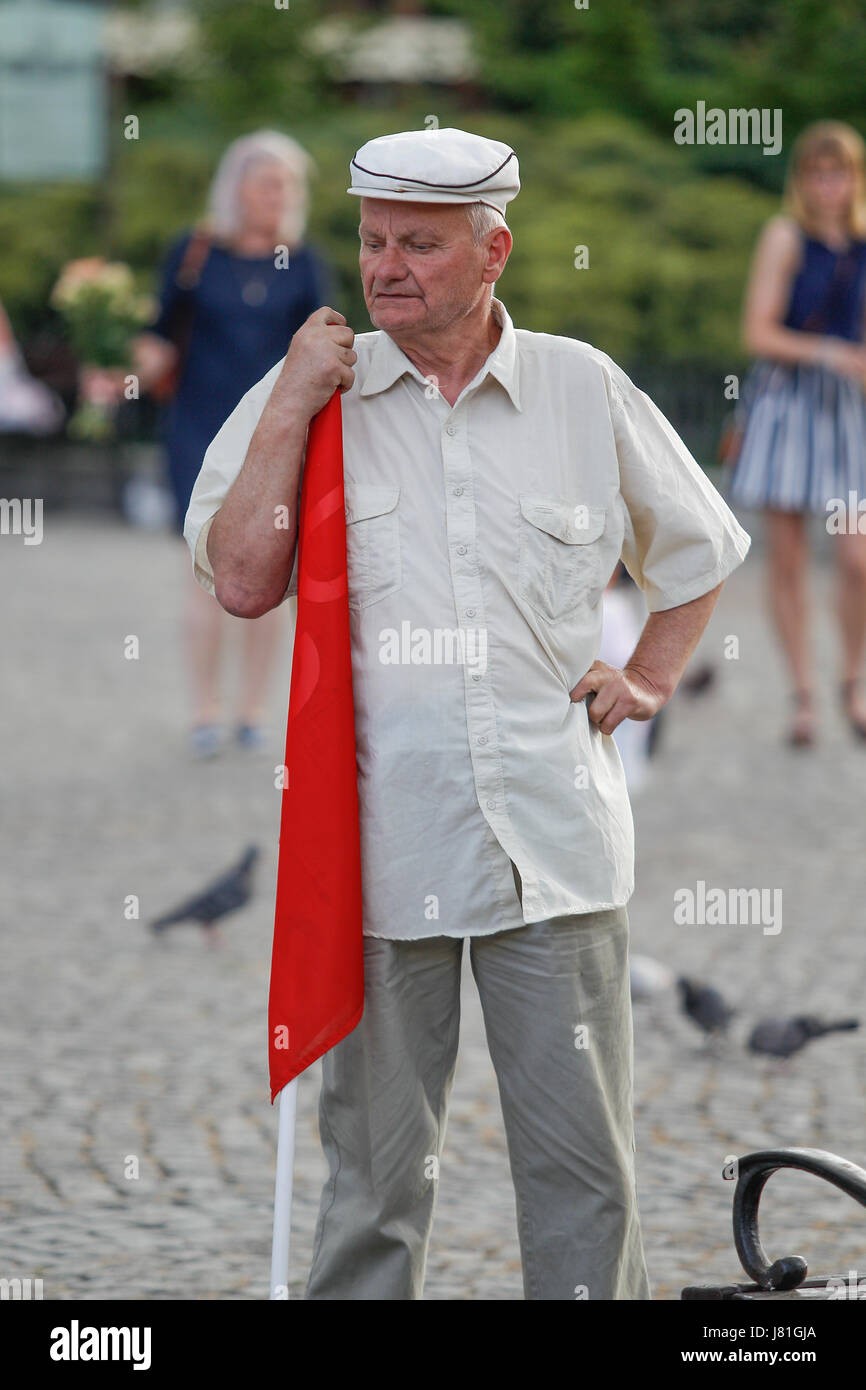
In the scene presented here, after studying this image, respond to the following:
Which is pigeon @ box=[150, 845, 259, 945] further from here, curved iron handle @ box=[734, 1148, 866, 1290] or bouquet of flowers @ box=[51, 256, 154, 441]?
bouquet of flowers @ box=[51, 256, 154, 441]

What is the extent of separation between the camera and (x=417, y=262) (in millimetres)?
2969

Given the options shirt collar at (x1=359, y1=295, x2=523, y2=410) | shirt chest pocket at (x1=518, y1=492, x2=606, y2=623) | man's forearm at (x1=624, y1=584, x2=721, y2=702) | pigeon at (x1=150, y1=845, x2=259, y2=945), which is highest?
shirt collar at (x1=359, y1=295, x2=523, y2=410)

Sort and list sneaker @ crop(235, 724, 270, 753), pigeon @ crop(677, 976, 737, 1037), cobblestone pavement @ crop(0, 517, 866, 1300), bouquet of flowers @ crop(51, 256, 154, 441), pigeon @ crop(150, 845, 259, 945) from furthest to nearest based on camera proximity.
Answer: bouquet of flowers @ crop(51, 256, 154, 441) → sneaker @ crop(235, 724, 270, 753) → pigeon @ crop(150, 845, 259, 945) → pigeon @ crop(677, 976, 737, 1037) → cobblestone pavement @ crop(0, 517, 866, 1300)

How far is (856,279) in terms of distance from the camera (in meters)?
9.09

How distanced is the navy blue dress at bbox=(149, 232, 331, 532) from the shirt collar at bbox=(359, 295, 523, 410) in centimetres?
572

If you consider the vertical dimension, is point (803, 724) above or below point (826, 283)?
below

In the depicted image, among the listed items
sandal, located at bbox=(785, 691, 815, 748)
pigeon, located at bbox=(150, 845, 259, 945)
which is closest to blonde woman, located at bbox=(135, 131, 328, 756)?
sandal, located at bbox=(785, 691, 815, 748)

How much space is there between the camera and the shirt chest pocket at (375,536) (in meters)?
3.04

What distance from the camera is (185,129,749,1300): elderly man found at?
300 centimetres

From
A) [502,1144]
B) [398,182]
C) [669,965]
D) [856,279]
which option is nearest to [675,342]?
[856,279]

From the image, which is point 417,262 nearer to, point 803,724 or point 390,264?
point 390,264

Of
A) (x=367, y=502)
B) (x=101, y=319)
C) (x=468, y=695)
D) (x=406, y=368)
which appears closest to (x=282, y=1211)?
(x=468, y=695)

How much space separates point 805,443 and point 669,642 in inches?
233

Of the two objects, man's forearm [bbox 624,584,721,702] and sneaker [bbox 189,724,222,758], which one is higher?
sneaker [bbox 189,724,222,758]
